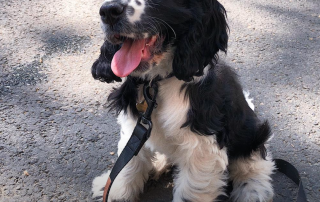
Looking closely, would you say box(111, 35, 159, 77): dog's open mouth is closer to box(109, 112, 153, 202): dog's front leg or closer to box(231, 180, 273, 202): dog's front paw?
box(109, 112, 153, 202): dog's front leg

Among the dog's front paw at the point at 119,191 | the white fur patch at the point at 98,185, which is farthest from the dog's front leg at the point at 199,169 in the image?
the white fur patch at the point at 98,185

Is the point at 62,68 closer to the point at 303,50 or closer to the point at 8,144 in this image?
the point at 8,144

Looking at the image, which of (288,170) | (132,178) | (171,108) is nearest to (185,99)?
(171,108)

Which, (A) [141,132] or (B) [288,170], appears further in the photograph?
(B) [288,170]

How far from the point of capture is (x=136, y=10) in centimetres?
209

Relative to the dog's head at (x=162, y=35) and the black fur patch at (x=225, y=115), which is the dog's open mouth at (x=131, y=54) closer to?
the dog's head at (x=162, y=35)

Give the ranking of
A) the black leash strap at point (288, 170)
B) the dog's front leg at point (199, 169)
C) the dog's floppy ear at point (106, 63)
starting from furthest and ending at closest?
the black leash strap at point (288, 170), the dog's front leg at point (199, 169), the dog's floppy ear at point (106, 63)

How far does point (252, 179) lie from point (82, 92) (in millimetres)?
1744

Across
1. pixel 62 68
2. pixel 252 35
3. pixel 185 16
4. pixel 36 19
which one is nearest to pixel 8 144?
pixel 62 68

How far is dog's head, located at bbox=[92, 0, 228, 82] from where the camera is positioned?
6.83 ft

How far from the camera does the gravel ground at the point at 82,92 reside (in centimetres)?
300

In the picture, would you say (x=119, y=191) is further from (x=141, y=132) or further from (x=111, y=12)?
(x=111, y=12)

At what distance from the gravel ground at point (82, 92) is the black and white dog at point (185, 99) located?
289mm

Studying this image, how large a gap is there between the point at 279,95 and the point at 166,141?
1.78 meters
